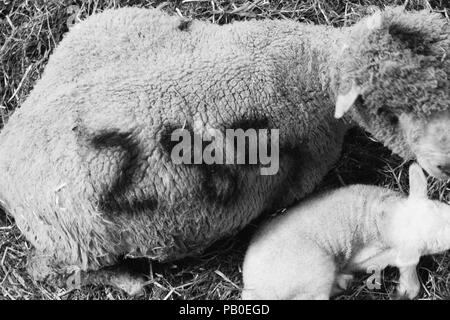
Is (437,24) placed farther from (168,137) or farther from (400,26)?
(168,137)

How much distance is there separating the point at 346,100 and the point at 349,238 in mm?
931

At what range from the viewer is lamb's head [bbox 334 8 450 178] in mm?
3967

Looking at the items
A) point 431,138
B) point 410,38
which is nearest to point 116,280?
point 431,138

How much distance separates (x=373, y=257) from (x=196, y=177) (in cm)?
136

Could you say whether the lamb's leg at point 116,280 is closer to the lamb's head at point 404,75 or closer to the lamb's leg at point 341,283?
the lamb's leg at point 341,283

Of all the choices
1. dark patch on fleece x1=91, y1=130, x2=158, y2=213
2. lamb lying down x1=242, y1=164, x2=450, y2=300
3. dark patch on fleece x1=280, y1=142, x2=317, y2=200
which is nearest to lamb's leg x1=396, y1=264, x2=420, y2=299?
lamb lying down x1=242, y1=164, x2=450, y2=300

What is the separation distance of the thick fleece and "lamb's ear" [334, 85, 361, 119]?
7cm

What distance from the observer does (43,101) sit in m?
4.20

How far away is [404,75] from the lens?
3961 millimetres

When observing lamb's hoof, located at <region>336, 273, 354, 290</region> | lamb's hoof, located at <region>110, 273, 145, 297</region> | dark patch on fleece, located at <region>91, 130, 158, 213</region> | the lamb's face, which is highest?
dark patch on fleece, located at <region>91, 130, 158, 213</region>

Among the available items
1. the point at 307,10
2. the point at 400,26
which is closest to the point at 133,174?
the point at 400,26

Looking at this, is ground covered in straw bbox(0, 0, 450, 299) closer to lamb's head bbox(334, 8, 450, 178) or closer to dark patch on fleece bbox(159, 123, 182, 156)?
lamb's head bbox(334, 8, 450, 178)

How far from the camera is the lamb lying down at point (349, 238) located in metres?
4.32

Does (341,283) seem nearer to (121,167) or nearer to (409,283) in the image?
(409,283)
